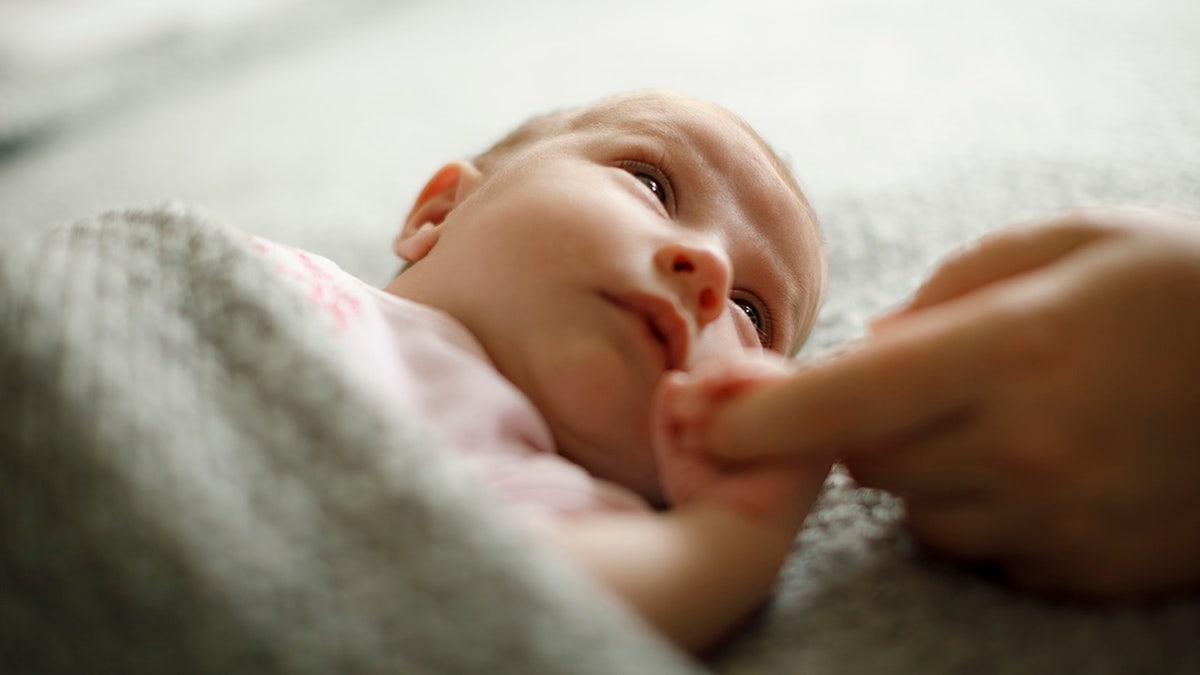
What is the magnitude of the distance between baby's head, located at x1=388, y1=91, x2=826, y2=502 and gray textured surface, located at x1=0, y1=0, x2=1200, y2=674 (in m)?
0.15

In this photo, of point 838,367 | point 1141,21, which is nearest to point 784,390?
point 838,367

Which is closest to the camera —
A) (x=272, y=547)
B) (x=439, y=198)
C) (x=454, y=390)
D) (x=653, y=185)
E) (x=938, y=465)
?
(x=272, y=547)

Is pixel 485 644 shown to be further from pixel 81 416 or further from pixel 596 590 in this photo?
pixel 81 416

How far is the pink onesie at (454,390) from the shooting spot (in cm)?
67

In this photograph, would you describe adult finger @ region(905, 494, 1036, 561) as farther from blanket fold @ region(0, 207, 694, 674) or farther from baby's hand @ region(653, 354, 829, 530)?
blanket fold @ region(0, 207, 694, 674)

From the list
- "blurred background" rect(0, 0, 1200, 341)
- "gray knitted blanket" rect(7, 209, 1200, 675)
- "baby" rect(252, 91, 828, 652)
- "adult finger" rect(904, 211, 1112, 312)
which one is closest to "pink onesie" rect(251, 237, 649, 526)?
"baby" rect(252, 91, 828, 652)

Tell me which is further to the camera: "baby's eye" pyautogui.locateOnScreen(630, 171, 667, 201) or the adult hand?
"baby's eye" pyautogui.locateOnScreen(630, 171, 667, 201)

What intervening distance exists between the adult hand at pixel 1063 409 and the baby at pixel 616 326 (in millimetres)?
77

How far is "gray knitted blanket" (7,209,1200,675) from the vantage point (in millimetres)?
466

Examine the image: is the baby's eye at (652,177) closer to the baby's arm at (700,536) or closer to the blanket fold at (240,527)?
the baby's arm at (700,536)

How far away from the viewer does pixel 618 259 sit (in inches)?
30.5

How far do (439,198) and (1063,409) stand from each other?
0.62 m

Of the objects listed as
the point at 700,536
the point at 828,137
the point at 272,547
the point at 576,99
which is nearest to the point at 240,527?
the point at 272,547

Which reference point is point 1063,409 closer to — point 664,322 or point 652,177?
point 664,322
